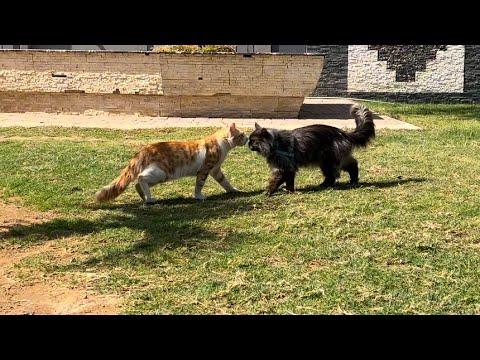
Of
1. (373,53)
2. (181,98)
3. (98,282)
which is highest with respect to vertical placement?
(373,53)

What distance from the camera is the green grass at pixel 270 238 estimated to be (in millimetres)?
4031

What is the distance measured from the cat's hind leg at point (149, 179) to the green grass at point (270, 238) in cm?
16

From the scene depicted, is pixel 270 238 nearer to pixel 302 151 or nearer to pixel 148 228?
pixel 148 228

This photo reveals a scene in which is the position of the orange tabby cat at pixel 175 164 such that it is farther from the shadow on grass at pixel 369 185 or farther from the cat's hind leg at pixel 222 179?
the shadow on grass at pixel 369 185

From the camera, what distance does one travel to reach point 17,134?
1291cm

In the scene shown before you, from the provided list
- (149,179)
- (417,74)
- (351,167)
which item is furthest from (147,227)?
(417,74)

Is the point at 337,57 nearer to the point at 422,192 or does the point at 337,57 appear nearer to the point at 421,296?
the point at 422,192

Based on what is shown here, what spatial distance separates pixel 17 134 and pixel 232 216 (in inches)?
318

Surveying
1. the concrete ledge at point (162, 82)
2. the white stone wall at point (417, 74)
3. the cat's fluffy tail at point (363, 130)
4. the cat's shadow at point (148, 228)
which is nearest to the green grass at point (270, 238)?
the cat's shadow at point (148, 228)

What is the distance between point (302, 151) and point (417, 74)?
16642 mm

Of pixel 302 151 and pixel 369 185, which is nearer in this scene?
pixel 302 151

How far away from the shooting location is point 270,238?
18.1 feet

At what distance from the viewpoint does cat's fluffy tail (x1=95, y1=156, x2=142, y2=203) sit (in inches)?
280
